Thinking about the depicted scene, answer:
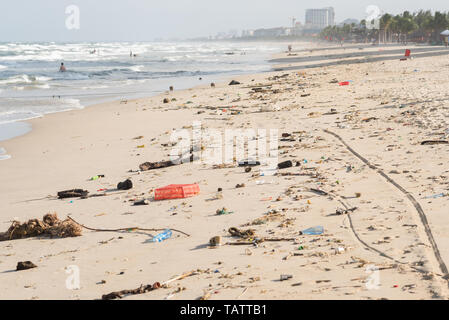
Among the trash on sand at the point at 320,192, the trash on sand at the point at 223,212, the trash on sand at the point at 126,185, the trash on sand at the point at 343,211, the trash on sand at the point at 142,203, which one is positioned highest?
the trash on sand at the point at 320,192

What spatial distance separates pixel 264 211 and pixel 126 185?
9.31 feet

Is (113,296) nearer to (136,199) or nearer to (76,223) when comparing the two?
(76,223)

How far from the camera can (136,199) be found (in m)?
7.77

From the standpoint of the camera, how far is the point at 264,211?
21.5 ft

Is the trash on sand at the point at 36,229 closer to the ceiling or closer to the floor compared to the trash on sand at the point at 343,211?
closer to the floor

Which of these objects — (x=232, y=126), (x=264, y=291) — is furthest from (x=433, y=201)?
(x=232, y=126)

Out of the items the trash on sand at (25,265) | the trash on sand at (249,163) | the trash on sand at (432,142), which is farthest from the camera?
the trash on sand at (249,163)

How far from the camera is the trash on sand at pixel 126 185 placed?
8.40 metres

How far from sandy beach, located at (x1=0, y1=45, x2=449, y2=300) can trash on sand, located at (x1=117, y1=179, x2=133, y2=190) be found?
0.18 metres

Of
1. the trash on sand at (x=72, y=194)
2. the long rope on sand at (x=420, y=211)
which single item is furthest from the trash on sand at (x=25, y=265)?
the long rope on sand at (x=420, y=211)

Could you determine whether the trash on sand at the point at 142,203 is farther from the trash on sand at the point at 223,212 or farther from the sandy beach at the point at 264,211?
the trash on sand at the point at 223,212

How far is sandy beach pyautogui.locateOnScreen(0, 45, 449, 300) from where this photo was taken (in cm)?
446

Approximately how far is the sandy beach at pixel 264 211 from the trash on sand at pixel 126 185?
180mm

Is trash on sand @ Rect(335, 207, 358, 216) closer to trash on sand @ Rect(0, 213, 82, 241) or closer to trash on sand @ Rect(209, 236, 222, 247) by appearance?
trash on sand @ Rect(209, 236, 222, 247)
